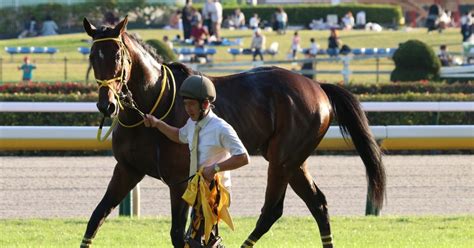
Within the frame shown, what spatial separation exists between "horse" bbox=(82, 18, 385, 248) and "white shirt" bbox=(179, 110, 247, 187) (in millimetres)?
705

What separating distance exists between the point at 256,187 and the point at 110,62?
5101mm

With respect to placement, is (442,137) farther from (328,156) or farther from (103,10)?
(103,10)

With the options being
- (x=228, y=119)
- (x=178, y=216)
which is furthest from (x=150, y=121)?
(x=228, y=119)

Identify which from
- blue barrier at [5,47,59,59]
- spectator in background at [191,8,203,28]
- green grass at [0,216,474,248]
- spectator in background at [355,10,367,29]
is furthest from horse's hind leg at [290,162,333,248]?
spectator in background at [355,10,367,29]

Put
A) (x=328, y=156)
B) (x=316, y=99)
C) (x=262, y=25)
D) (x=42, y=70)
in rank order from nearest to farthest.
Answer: (x=316, y=99), (x=328, y=156), (x=42, y=70), (x=262, y=25)

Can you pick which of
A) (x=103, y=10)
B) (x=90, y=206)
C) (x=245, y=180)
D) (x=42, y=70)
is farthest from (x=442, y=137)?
(x=103, y=10)

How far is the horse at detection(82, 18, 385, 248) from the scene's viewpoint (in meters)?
6.64

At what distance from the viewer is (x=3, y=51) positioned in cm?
3775

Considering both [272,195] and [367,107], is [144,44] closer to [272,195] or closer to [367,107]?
[272,195]

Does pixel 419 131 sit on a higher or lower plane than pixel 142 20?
higher

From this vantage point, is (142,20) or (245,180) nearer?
(245,180)

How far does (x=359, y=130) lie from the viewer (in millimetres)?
8234

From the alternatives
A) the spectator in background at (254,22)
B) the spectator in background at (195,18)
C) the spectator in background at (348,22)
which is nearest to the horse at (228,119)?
the spectator in background at (195,18)

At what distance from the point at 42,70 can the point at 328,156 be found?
1985 centimetres
